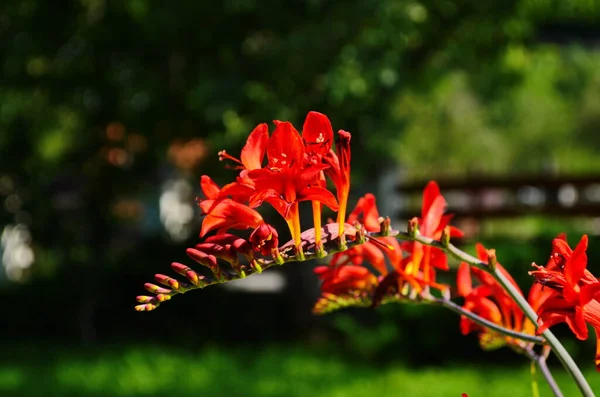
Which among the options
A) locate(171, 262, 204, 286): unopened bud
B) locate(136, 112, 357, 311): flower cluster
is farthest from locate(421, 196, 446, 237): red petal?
locate(171, 262, 204, 286): unopened bud

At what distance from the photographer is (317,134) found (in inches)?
56.4

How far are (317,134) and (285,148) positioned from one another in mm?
61

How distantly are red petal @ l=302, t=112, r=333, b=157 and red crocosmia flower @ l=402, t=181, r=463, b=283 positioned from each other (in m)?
0.34

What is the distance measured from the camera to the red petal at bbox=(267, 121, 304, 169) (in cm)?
140

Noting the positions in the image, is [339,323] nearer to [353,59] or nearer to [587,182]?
[353,59]

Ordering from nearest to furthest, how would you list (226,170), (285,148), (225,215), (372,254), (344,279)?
(285,148) → (225,215) → (344,279) → (372,254) → (226,170)

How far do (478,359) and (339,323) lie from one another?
1296 mm

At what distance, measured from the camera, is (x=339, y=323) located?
7945mm

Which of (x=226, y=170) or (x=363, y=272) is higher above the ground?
(x=226, y=170)

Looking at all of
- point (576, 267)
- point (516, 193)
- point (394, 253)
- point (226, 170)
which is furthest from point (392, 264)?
point (516, 193)

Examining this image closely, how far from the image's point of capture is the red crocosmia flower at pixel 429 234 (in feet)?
5.49

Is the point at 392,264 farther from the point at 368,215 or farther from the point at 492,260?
the point at 492,260

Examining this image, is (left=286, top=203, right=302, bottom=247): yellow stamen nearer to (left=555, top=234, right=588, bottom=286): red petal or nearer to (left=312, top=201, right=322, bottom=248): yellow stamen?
(left=312, top=201, right=322, bottom=248): yellow stamen

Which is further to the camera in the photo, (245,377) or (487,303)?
(245,377)
